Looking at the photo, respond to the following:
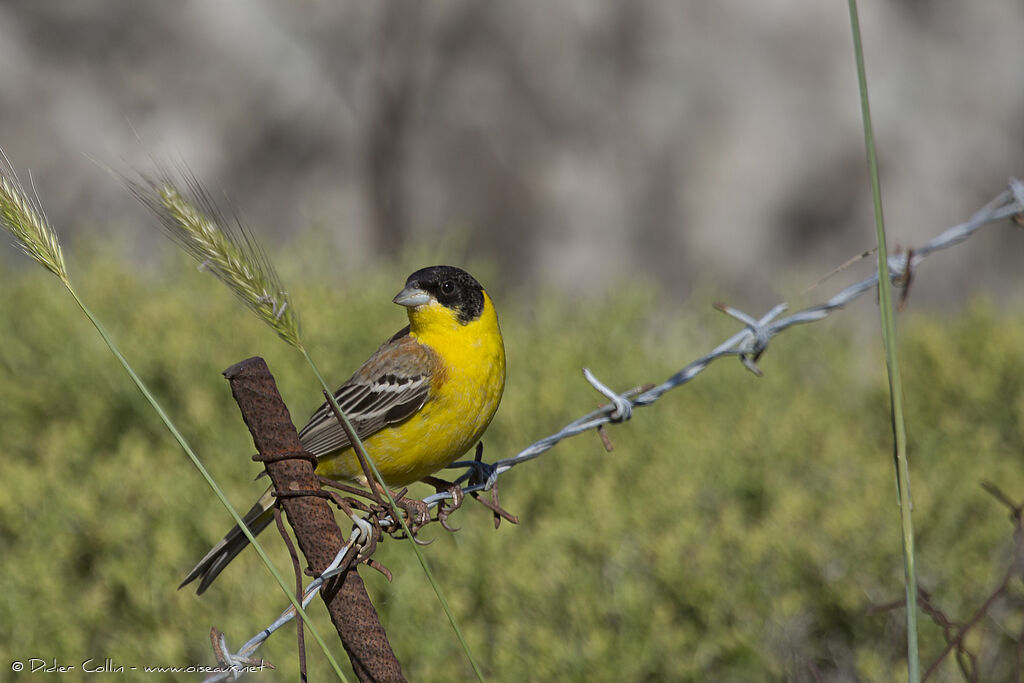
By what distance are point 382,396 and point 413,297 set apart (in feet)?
1.00

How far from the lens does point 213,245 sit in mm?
1749

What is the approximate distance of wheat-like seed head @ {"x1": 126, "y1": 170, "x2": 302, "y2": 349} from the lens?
1716 mm

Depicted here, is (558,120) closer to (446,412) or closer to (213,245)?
(446,412)

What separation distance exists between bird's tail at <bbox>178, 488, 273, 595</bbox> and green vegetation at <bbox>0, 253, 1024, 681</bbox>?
3.19 feet

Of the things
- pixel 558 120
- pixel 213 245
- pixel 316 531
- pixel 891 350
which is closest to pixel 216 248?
pixel 213 245

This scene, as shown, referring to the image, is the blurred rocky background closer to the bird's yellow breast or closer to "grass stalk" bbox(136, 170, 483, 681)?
the bird's yellow breast

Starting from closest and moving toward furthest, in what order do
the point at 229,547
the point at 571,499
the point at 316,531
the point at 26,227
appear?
the point at 26,227 → the point at 316,531 → the point at 229,547 → the point at 571,499

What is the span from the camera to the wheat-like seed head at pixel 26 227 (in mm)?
1698

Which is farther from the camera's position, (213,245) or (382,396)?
(382,396)

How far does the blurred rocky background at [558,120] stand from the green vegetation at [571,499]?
1912mm

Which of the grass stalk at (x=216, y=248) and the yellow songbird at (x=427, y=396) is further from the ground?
the yellow songbird at (x=427, y=396)

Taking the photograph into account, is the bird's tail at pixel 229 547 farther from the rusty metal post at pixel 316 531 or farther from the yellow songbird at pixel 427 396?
the rusty metal post at pixel 316 531

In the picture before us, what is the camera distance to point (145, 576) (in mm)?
4352

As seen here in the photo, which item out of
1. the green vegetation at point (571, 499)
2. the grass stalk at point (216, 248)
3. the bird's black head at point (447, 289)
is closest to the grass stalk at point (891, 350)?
the grass stalk at point (216, 248)
